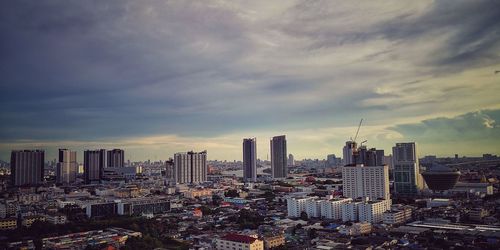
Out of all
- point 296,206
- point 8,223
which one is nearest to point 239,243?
point 296,206

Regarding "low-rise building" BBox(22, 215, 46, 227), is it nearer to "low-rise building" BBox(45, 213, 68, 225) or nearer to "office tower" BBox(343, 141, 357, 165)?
"low-rise building" BBox(45, 213, 68, 225)

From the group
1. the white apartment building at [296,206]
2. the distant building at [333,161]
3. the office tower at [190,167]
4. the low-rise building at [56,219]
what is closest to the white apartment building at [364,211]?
the white apartment building at [296,206]

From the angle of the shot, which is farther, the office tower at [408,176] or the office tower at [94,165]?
the office tower at [94,165]

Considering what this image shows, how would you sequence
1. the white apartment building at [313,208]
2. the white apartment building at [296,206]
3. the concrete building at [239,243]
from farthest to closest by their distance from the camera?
1. the white apartment building at [296,206]
2. the white apartment building at [313,208]
3. the concrete building at [239,243]

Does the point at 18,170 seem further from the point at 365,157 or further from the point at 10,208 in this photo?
the point at 365,157

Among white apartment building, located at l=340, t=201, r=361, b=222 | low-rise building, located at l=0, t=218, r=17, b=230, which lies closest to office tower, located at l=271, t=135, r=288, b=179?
white apartment building, located at l=340, t=201, r=361, b=222

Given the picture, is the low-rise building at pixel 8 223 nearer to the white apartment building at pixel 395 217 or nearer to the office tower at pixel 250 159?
the white apartment building at pixel 395 217

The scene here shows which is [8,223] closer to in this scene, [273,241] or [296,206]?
→ [273,241]

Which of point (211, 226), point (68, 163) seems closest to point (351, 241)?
point (211, 226)
